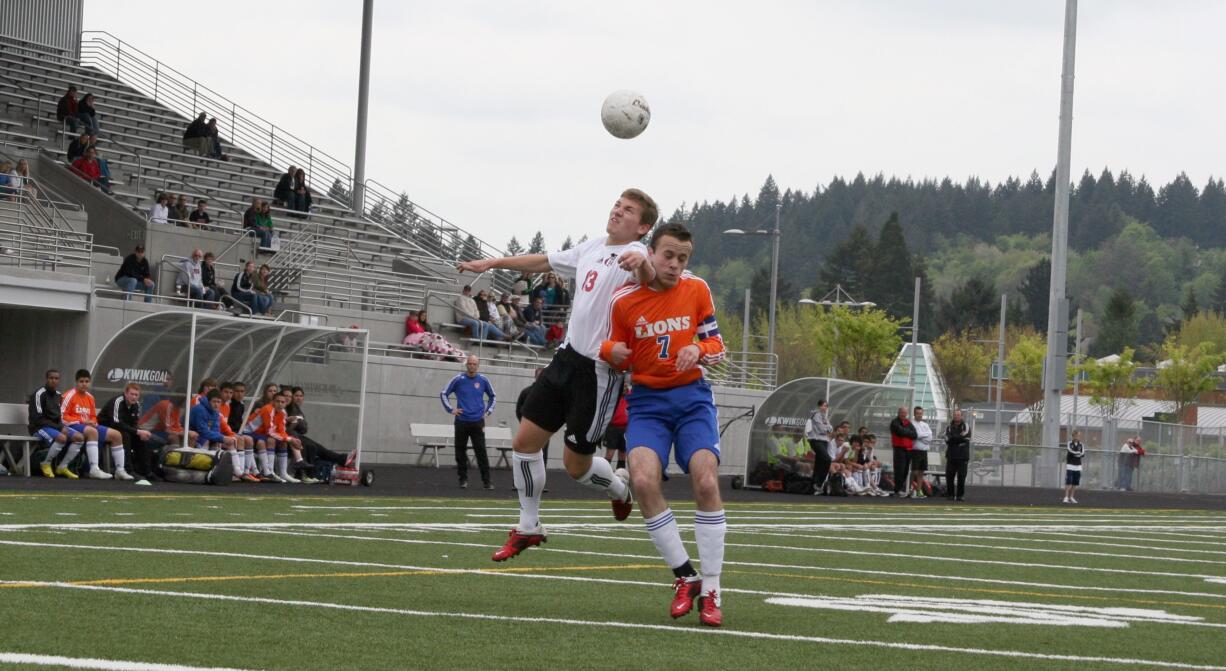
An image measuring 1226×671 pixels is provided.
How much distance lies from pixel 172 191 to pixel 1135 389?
229ft

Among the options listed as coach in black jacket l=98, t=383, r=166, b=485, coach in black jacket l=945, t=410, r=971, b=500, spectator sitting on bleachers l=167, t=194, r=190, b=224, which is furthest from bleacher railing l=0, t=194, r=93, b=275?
coach in black jacket l=945, t=410, r=971, b=500

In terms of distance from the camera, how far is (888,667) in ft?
21.1

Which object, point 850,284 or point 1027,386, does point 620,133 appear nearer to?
point 1027,386

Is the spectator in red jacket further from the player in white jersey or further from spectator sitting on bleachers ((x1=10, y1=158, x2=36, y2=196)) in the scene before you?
the player in white jersey

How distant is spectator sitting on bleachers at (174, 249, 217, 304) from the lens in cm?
3180

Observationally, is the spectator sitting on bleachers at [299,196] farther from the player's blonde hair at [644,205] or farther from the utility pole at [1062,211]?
the player's blonde hair at [644,205]

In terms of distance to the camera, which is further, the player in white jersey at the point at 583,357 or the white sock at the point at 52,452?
the white sock at the point at 52,452

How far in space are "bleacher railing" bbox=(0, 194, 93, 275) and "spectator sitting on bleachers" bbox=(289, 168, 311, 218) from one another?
8229 millimetres

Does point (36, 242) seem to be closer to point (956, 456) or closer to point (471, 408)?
point (471, 408)

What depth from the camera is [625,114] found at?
45.2ft

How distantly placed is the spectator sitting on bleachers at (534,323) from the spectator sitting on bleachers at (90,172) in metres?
9.77

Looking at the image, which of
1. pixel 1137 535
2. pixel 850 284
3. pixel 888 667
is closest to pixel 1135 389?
pixel 850 284

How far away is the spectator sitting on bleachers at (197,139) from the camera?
41000 millimetres

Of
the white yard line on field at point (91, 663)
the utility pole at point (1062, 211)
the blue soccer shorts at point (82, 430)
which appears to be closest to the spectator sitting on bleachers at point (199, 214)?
the blue soccer shorts at point (82, 430)
